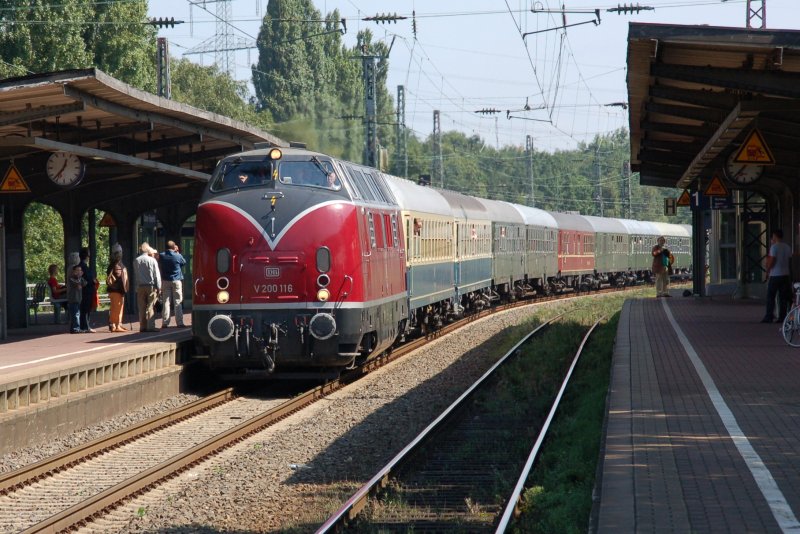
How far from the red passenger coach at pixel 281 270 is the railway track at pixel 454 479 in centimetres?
223

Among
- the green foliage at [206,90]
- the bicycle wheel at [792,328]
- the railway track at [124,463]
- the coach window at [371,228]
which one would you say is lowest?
the railway track at [124,463]

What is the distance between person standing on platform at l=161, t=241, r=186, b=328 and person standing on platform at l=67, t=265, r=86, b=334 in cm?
141

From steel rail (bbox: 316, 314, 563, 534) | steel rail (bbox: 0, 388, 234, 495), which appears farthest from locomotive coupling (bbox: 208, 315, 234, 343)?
steel rail (bbox: 316, 314, 563, 534)

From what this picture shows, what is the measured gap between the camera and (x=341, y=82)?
77.8m

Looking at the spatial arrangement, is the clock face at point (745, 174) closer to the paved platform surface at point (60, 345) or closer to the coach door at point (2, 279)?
the paved platform surface at point (60, 345)

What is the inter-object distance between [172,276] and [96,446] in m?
8.89

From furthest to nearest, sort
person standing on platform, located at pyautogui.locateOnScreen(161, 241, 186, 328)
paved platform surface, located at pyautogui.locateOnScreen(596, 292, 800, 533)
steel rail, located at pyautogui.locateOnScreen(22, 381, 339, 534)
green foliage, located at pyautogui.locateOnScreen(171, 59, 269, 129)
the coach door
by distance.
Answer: green foliage, located at pyautogui.locateOnScreen(171, 59, 269, 129), person standing on platform, located at pyautogui.locateOnScreen(161, 241, 186, 328), the coach door, steel rail, located at pyautogui.locateOnScreen(22, 381, 339, 534), paved platform surface, located at pyautogui.locateOnScreen(596, 292, 800, 533)

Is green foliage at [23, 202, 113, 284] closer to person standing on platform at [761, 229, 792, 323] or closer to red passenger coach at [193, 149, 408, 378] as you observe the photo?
red passenger coach at [193, 149, 408, 378]

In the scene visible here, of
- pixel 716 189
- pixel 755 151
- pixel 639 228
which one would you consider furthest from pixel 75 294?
pixel 639 228

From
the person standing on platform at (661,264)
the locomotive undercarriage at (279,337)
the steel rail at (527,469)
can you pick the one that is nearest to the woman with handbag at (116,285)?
the locomotive undercarriage at (279,337)

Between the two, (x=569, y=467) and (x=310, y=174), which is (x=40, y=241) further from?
(x=569, y=467)

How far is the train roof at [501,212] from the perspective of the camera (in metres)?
33.7

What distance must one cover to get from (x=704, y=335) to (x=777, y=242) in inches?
81.1

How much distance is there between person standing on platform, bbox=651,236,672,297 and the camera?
3288cm
